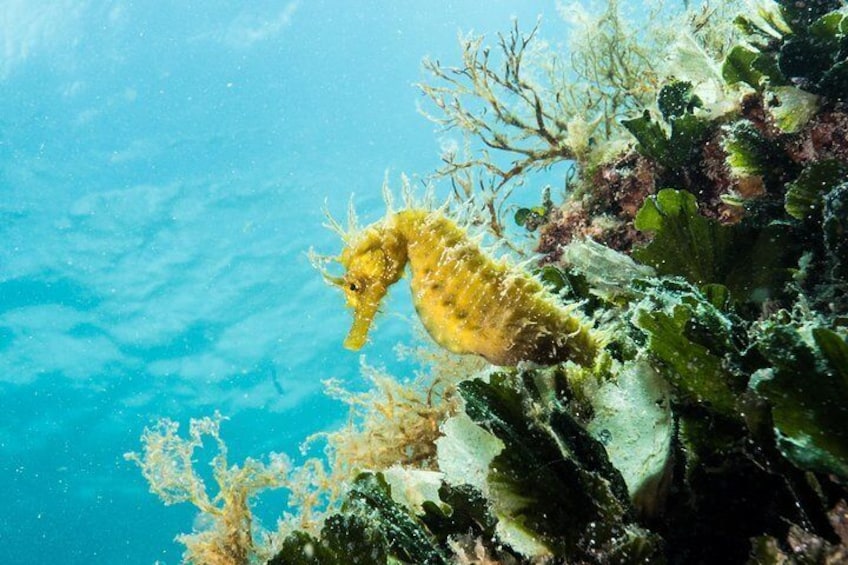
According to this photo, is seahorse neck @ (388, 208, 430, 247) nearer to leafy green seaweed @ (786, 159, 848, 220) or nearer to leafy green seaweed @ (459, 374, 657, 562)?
leafy green seaweed @ (459, 374, 657, 562)

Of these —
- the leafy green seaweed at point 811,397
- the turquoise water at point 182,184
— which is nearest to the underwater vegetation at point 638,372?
the leafy green seaweed at point 811,397

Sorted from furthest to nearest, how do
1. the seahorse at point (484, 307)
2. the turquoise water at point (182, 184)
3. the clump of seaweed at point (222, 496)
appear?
the turquoise water at point (182, 184) < the clump of seaweed at point (222, 496) < the seahorse at point (484, 307)

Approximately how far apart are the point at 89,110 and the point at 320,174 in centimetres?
1005

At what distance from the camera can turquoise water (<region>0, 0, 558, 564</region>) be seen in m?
21.6

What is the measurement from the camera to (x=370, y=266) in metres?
1.99

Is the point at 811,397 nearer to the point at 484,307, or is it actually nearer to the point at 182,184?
the point at 484,307

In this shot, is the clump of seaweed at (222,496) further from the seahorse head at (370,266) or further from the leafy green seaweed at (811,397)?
the leafy green seaweed at (811,397)

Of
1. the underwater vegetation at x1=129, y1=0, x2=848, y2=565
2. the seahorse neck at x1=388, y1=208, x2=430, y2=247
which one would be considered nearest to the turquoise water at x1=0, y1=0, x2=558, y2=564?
the underwater vegetation at x1=129, y1=0, x2=848, y2=565

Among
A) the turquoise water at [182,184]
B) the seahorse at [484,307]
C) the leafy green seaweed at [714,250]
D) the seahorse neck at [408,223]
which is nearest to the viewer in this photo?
the seahorse at [484,307]

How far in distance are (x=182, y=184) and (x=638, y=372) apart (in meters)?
24.0

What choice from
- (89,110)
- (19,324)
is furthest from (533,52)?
(19,324)

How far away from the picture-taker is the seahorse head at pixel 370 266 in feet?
6.48

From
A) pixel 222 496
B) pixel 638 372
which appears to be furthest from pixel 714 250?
pixel 222 496

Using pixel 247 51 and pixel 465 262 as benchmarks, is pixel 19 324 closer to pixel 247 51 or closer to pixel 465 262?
pixel 247 51
